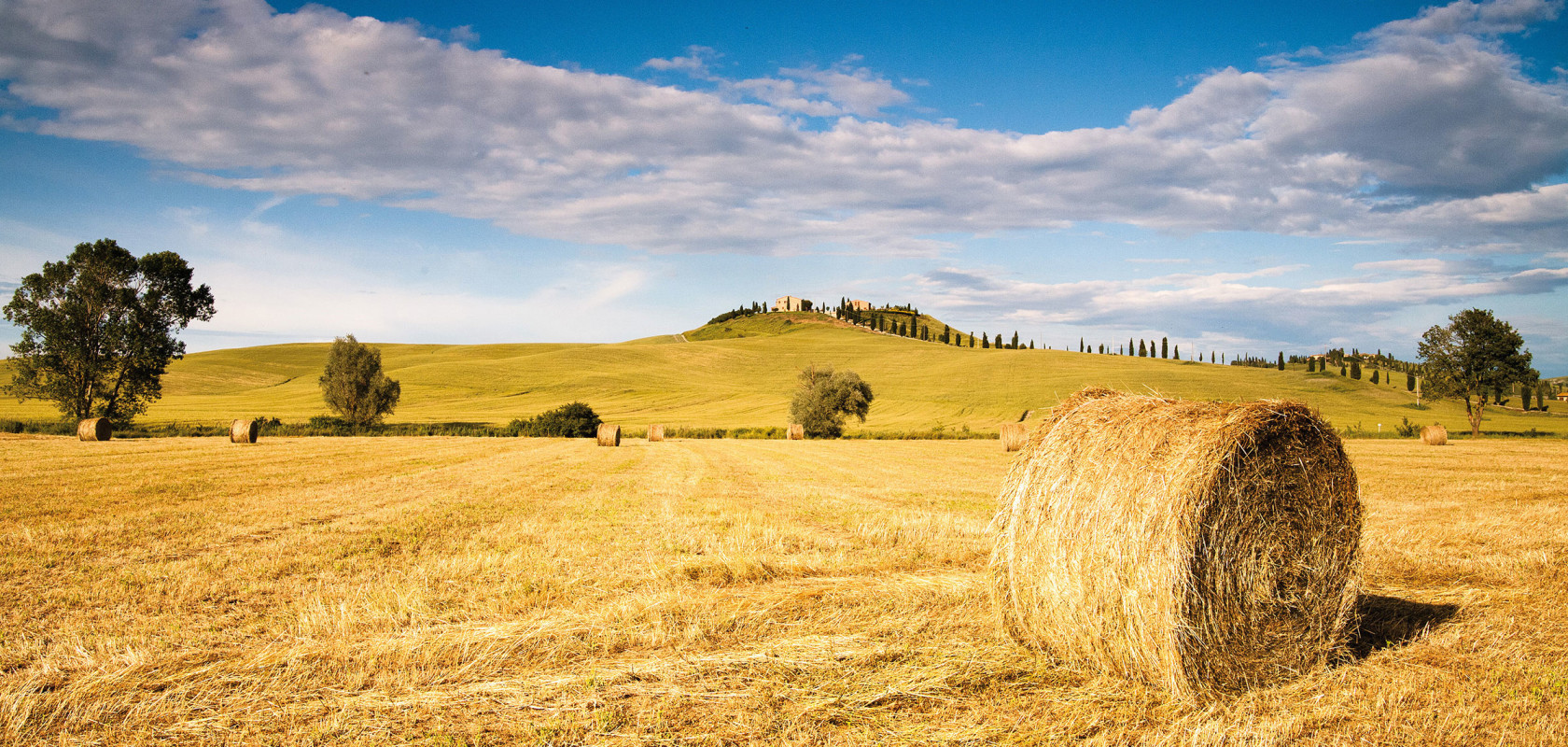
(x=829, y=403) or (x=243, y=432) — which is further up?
(x=829, y=403)

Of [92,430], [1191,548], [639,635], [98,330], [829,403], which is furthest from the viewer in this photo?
[829,403]

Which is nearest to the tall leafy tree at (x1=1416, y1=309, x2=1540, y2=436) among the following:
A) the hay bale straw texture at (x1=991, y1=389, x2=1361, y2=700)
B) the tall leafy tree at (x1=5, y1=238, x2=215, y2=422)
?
the hay bale straw texture at (x1=991, y1=389, x2=1361, y2=700)

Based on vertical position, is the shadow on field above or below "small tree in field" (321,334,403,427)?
below

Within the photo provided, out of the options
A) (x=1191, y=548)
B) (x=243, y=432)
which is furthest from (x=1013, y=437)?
(x=243, y=432)

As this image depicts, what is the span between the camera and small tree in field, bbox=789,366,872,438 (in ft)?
175

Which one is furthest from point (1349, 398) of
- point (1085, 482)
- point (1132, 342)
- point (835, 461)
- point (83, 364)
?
point (83, 364)

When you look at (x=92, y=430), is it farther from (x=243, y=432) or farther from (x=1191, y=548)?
(x=1191, y=548)

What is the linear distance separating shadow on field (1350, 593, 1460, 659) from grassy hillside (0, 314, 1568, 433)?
4175 cm

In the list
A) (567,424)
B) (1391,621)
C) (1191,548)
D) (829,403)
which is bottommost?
(567,424)

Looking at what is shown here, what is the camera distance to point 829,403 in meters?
53.9

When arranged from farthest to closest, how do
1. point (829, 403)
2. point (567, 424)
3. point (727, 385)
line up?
1. point (727, 385)
2. point (829, 403)
3. point (567, 424)

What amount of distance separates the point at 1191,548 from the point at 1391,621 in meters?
3.06

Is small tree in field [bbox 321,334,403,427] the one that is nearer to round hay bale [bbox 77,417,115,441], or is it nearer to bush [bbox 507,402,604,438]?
bush [bbox 507,402,604,438]

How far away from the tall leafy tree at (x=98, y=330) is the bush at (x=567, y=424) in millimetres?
20530
